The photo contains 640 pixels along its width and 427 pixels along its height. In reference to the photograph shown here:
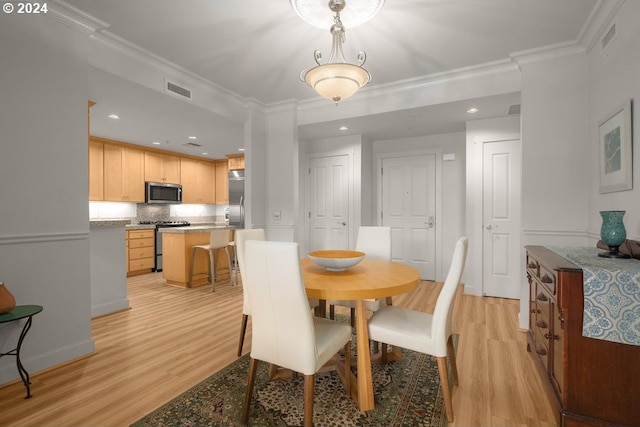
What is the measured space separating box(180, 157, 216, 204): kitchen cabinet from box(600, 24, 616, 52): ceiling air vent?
6.70m

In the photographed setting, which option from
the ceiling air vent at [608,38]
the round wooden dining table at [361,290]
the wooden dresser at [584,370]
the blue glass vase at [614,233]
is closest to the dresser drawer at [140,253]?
the round wooden dining table at [361,290]

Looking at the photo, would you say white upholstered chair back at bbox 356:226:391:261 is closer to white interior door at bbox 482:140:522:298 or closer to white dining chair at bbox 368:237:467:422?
white dining chair at bbox 368:237:467:422

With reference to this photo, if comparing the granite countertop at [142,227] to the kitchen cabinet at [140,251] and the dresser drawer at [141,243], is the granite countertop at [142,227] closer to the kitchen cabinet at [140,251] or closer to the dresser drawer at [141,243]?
the kitchen cabinet at [140,251]

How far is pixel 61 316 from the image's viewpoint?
2324 mm

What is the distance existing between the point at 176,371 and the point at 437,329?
177cm

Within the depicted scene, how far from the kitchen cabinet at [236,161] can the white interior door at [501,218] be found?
445 centimetres

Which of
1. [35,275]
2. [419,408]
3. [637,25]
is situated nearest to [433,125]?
[637,25]

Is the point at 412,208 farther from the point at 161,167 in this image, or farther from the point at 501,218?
the point at 161,167

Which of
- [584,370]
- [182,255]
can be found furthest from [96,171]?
[584,370]

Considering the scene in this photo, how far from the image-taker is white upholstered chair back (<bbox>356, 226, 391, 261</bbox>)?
9.34ft

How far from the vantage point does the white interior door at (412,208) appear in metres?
4.96

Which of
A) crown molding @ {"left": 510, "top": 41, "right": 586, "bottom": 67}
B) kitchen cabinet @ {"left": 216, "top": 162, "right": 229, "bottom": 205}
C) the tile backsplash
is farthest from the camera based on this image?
kitchen cabinet @ {"left": 216, "top": 162, "right": 229, "bottom": 205}

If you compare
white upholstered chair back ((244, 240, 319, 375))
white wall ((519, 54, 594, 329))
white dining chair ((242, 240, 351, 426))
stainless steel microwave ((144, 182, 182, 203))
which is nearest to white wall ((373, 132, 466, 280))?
white wall ((519, 54, 594, 329))

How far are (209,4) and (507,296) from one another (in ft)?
14.6
